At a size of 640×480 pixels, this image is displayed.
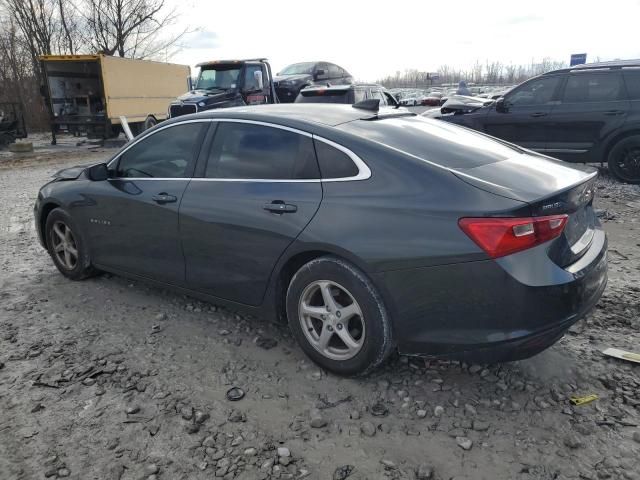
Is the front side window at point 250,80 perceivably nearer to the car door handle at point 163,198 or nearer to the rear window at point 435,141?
the car door handle at point 163,198

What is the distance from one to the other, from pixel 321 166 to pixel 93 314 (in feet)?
7.57

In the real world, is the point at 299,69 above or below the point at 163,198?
above

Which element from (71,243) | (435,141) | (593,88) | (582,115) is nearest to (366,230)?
(435,141)

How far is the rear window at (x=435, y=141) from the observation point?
2975mm

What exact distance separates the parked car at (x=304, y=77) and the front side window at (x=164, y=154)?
483 inches

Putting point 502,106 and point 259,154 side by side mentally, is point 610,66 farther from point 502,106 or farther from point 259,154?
point 259,154

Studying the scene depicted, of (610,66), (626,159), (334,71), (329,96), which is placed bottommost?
(626,159)

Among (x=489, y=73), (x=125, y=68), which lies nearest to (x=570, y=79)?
(x=125, y=68)

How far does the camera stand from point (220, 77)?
13984mm

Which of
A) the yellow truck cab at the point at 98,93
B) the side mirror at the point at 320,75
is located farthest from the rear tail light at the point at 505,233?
the side mirror at the point at 320,75

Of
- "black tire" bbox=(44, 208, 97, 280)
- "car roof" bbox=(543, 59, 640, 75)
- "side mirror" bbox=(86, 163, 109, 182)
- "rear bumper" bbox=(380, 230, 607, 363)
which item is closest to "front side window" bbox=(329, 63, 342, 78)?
"car roof" bbox=(543, 59, 640, 75)

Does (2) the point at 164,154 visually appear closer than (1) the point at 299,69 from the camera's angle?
Yes

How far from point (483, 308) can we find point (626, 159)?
6.91 meters

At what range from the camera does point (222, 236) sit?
3412 millimetres
